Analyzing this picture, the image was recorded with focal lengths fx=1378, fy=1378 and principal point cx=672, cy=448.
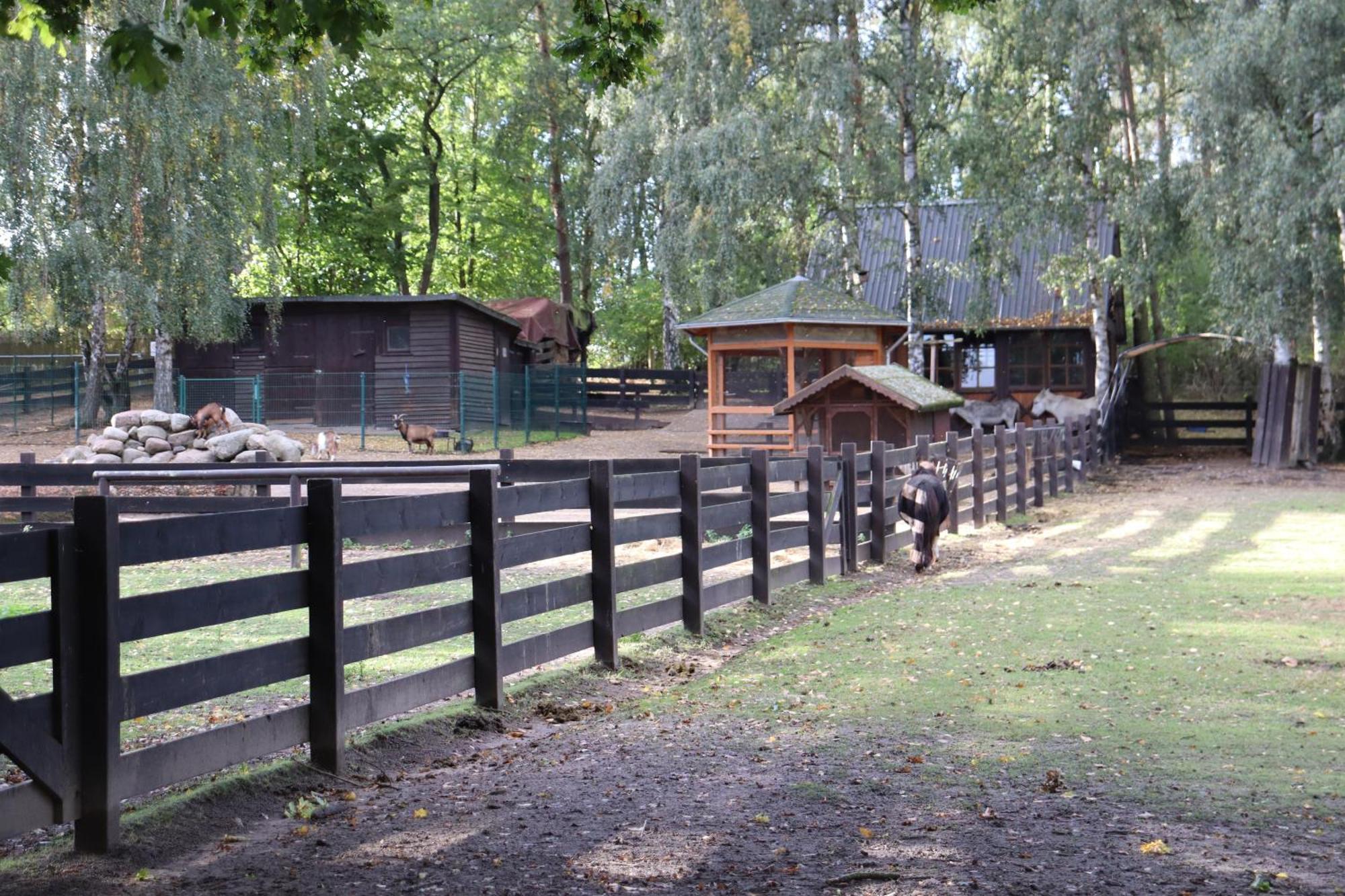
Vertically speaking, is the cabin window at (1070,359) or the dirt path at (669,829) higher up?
the cabin window at (1070,359)

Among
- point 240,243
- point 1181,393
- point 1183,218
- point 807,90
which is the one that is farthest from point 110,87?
point 1181,393

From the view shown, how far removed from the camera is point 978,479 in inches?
731

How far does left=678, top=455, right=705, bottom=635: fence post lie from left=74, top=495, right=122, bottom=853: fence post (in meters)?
5.36

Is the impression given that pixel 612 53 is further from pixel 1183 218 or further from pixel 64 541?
pixel 1183 218

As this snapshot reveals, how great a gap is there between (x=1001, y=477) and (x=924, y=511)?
21.6 feet

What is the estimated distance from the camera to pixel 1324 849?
15.5 feet

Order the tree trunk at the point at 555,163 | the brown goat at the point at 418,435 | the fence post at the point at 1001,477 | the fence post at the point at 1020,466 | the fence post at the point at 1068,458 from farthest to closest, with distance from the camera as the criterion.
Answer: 1. the tree trunk at the point at 555,163
2. the brown goat at the point at 418,435
3. the fence post at the point at 1068,458
4. the fence post at the point at 1020,466
5. the fence post at the point at 1001,477

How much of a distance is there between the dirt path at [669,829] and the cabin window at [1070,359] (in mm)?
34288

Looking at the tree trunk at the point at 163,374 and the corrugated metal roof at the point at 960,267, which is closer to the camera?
the corrugated metal roof at the point at 960,267

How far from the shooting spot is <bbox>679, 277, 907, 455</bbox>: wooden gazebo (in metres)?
26.7

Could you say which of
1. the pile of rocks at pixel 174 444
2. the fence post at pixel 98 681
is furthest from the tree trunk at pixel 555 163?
the fence post at pixel 98 681

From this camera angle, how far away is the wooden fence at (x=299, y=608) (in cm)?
453

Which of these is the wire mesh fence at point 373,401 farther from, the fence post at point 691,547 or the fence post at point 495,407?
the fence post at point 691,547

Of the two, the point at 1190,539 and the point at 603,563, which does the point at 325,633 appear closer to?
the point at 603,563
